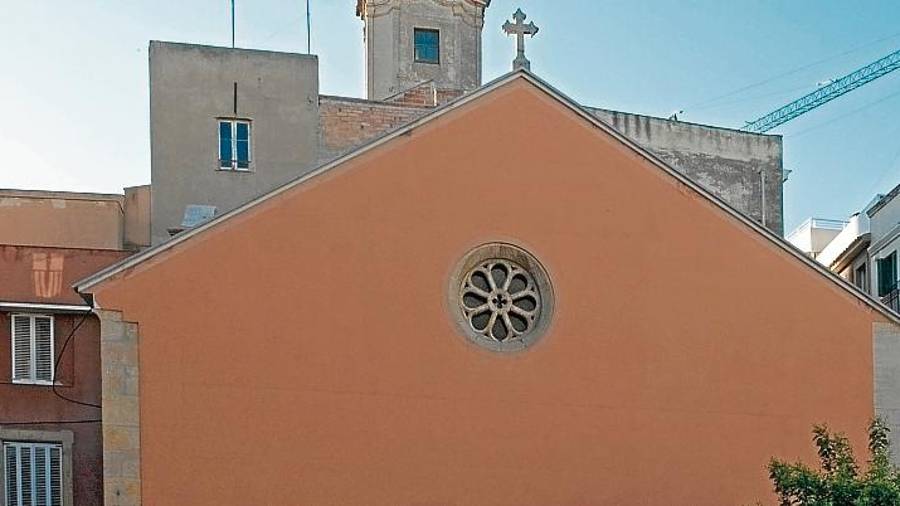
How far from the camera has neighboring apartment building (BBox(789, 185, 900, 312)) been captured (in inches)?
1494

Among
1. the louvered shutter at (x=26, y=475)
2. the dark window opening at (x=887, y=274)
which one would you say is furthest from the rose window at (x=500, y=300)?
the dark window opening at (x=887, y=274)

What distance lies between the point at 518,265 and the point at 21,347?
989cm

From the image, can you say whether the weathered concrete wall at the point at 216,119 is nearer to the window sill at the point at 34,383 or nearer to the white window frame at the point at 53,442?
the window sill at the point at 34,383

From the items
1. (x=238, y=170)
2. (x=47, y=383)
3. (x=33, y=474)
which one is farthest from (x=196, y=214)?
(x=33, y=474)

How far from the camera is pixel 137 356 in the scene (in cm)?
2573

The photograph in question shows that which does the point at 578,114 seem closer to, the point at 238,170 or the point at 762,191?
the point at 238,170

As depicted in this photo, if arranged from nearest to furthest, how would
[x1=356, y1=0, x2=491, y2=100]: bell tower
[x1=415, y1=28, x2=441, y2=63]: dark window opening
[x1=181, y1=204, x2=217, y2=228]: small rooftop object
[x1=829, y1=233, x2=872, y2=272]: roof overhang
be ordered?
[x1=181, y1=204, x2=217, y2=228]: small rooftop object, [x1=829, y1=233, x2=872, y2=272]: roof overhang, [x1=356, y1=0, x2=491, y2=100]: bell tower, [x1=415, y1=28, x2=441, y2=63]: dark window opening

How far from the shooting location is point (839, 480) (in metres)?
23.7

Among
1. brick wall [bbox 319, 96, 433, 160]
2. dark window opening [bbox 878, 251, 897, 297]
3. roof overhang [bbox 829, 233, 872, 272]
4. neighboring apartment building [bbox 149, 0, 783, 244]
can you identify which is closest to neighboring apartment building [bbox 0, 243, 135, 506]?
neighboring apartment building [bbox 149, 0, 783, 244]

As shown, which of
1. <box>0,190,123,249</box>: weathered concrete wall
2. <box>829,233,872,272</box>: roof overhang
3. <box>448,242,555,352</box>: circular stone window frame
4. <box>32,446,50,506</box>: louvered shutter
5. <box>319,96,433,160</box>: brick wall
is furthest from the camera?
<box>829,233,872,272</box>: roof overhang

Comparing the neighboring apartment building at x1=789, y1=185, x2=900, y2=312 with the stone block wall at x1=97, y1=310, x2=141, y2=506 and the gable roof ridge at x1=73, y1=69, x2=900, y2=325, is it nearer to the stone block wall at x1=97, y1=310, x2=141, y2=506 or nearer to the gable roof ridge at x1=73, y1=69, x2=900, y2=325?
the gable roof ridge at x1=73, y1=69, x2=900, y2=325

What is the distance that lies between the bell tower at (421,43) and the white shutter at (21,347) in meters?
16.1

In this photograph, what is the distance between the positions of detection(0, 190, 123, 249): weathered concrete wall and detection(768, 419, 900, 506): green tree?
15.7 metres

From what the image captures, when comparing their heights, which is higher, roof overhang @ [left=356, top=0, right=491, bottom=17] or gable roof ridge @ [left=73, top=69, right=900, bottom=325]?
roof overhang @ [left=356, top=0, right=491, bottom=17]
